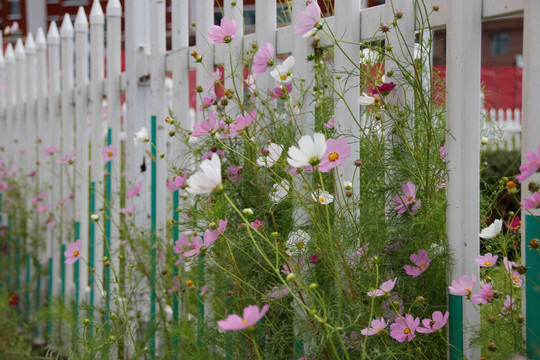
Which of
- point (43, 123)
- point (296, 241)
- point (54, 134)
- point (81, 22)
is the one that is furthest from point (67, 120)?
point (296, 241)

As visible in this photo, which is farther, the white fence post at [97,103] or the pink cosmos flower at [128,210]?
the white fence post at [97,103]

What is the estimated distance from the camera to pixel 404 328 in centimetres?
124

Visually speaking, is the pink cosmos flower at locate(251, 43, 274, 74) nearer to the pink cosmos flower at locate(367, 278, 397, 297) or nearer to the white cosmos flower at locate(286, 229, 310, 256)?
the white cosmos flower at locate(286, 229, 310, 256)

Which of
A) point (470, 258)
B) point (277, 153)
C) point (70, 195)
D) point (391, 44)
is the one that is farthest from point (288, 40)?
point (70, 195)

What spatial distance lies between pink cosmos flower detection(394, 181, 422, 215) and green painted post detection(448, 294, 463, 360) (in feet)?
0.66

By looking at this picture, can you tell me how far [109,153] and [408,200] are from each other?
1.41 metres

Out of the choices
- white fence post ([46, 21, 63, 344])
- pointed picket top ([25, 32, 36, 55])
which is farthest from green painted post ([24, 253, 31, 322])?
pointed picket top ([25, 32, 36, 55])

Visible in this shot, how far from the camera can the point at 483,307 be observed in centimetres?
145

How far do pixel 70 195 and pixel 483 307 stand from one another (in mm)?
2166

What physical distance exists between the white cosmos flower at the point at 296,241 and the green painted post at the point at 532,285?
49 cm

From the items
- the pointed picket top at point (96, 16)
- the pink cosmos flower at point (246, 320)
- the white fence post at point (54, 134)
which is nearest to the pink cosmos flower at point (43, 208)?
the white fence post at point (54, 134)

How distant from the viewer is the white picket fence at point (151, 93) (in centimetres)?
133

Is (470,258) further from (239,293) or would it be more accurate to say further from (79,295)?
(79,295)

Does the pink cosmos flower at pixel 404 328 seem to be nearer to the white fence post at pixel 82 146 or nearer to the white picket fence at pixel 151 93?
the white picket fence at pixel 151 93
